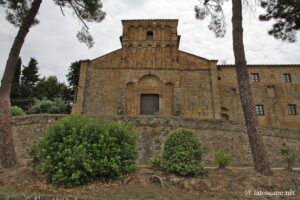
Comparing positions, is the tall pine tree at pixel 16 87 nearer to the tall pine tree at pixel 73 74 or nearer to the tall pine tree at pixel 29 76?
the tall pine tree at pixel 29 76

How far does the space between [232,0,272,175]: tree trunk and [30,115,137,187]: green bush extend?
4.14 metres

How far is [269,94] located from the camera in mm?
28938

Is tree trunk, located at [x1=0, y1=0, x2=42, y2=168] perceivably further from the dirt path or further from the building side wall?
the building side wall

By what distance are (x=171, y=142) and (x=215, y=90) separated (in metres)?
17.4

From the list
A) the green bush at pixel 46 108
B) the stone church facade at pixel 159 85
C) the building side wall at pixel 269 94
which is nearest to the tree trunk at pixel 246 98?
the stone church facade at pixel 159 85

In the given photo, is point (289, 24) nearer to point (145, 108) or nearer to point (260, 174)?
point (260, 174)

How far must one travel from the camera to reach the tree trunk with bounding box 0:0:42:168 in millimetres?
9453

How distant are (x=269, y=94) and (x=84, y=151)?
2617cm

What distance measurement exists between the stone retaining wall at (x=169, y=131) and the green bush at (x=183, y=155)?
7.05m

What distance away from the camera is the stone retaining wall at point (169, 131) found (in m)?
15.9

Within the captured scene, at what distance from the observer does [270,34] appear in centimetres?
1368

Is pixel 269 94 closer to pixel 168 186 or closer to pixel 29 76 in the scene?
pixel 168 186

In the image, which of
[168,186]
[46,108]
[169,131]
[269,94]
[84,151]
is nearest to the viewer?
[84,151]

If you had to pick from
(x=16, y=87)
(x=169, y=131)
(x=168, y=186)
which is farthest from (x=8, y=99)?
(x=16, y=87)
